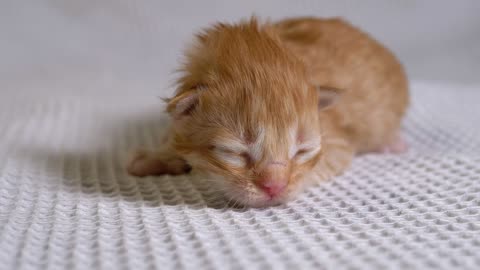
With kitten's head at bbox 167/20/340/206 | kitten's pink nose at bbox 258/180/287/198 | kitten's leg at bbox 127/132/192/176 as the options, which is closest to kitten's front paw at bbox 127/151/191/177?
kitten's leg at bbox 127/132/192/176

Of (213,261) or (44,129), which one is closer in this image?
(213,261)

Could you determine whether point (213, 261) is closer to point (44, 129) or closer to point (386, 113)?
point (386, 113)

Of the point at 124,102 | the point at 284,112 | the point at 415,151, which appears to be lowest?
the point at 124,102

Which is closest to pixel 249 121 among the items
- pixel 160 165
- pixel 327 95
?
pixel 327 95

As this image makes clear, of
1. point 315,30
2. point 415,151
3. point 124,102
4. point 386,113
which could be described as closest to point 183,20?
point 124,102

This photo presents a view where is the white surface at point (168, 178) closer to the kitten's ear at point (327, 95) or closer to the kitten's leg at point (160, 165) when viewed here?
the kitten's leg at point (160, 165)

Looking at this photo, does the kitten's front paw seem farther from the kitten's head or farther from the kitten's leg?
the kitten's head

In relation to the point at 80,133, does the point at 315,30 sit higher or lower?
higher
